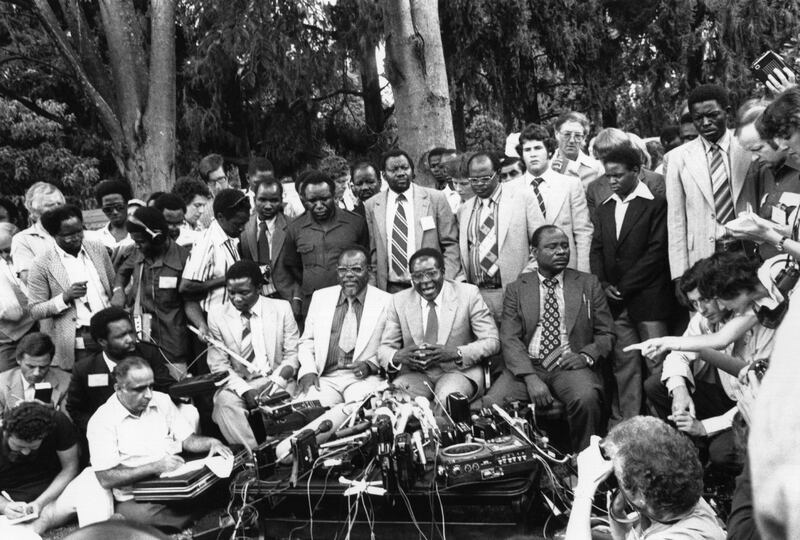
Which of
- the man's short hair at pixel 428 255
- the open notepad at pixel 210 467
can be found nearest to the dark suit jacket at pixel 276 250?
the man's short hair at pixel 428 255

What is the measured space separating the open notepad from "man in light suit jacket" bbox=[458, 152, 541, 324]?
85.6 inches

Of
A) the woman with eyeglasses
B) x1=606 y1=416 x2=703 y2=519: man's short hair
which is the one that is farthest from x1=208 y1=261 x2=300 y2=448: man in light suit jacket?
x1=606 y1=416 x2=703 y2=519: man's short hair

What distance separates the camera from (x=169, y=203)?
6.53m

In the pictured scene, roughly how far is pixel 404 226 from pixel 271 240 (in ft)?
3.59

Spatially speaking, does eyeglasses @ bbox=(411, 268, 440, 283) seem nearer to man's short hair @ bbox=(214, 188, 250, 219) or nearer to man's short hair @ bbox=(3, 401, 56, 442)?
man's short hair @ bbox=(214, 188, 250, 219)

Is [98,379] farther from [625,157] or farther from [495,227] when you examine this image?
[625,157]

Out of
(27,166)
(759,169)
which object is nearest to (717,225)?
(759,169)

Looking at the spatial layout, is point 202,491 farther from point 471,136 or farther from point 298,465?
point 471,136

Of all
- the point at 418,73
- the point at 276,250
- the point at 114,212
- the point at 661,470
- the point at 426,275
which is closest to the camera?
the point at 661,470

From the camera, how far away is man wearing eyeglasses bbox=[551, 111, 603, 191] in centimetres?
652

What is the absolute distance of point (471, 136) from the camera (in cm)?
1382

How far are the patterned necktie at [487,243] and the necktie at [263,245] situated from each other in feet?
5.62

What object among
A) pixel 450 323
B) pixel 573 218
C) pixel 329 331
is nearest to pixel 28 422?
pixel 329 331

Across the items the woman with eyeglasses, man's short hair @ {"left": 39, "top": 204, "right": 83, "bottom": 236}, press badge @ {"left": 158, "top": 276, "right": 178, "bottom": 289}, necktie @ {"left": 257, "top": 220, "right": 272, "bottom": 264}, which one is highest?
man's short hair @ {"left": 39, "top": 204, "right": 83, "bottom": 236}
